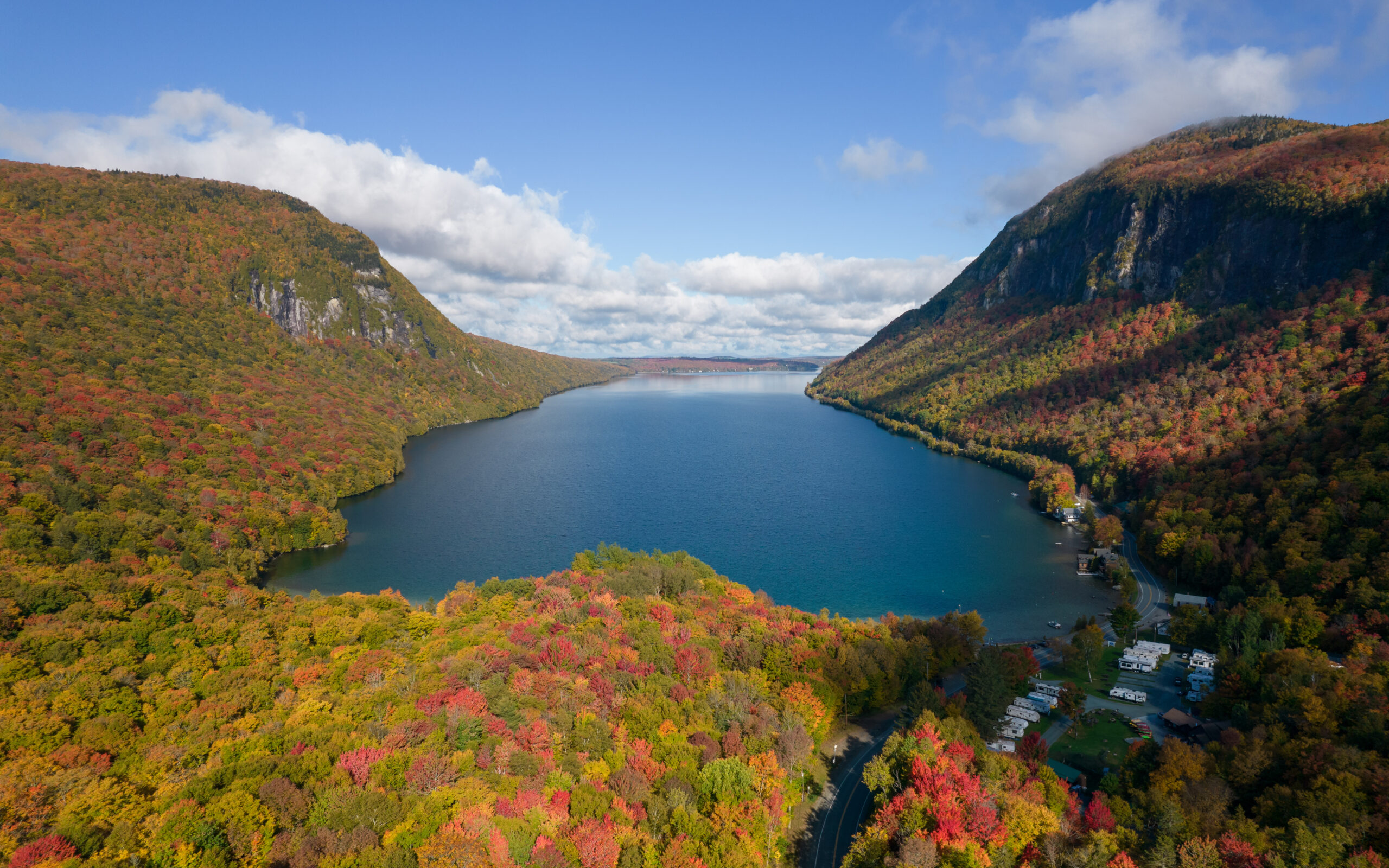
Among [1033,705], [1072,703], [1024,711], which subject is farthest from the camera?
[1033,705]

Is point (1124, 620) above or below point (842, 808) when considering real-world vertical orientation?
above

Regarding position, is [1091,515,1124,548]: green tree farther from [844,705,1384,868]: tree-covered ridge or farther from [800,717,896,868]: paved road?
[800,717,896,868]: paved road

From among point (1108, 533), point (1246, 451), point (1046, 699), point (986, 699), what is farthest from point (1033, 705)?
point (1246, 451)

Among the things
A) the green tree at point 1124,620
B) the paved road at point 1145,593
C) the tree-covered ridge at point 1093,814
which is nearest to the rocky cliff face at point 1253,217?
the paved road at point 1145,593

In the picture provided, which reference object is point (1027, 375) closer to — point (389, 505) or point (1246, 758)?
point (1246, 758)

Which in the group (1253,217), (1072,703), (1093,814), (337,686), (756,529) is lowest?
(756,529)

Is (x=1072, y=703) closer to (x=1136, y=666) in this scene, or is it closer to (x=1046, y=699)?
(x=1046, y=699)

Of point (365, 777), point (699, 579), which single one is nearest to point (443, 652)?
point (365, 777)
